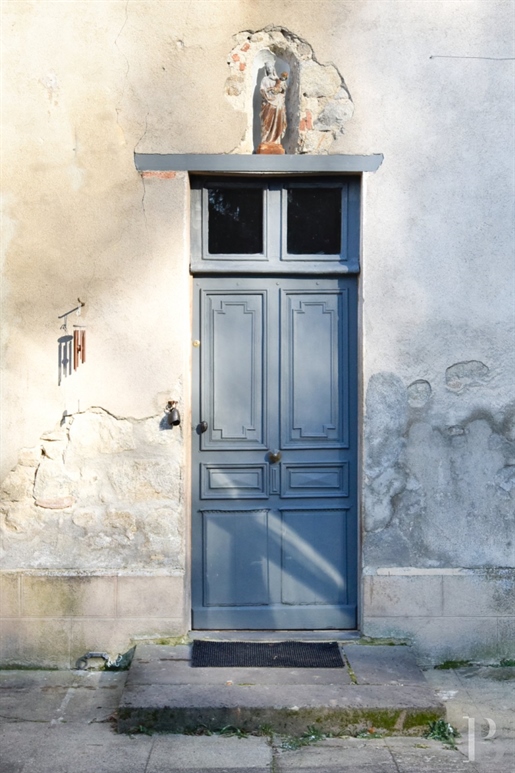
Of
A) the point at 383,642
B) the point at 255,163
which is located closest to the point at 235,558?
the point at 383,642

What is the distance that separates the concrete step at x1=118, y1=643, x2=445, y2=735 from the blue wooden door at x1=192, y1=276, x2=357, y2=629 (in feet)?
2.28

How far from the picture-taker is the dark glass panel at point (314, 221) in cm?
548

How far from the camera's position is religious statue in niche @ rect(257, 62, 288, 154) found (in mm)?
5324

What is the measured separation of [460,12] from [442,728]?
4276 millimetres

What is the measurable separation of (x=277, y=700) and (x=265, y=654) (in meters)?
0.63

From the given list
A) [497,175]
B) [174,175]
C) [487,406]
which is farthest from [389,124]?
[487,406]

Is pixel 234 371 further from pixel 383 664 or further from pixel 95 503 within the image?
pixel 383 664

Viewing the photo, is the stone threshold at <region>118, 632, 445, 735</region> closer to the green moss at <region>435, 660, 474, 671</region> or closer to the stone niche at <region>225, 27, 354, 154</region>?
the green moss at <region>435, 660, 474, 671</region>

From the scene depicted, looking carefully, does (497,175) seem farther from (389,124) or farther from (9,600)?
(9,600)

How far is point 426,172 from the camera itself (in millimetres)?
5277

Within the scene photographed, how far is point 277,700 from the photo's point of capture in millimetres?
4457

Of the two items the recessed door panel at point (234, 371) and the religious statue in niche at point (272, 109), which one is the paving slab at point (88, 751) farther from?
the religious statue in niche at point (272, 109)

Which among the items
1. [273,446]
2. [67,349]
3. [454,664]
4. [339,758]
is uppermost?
[67,349]

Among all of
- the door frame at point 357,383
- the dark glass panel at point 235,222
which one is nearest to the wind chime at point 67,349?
the door frame at point 357,383
